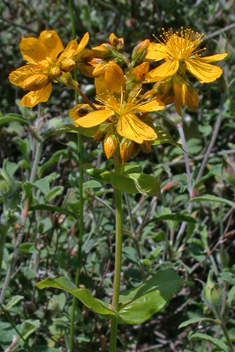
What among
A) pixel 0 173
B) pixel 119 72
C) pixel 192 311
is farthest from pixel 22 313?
pixel 119 72

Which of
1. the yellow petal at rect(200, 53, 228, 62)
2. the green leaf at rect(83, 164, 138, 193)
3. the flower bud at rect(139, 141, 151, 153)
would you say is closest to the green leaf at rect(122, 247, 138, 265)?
the green leaf at rect(83, 164, 138, 193)

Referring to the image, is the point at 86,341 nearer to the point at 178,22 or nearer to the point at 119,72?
the point at 119,72

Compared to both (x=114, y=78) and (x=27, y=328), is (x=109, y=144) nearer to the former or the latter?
(x=114, y=78)

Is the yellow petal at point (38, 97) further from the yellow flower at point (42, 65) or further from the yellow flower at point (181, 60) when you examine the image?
the yellow flower at point (181, 60)

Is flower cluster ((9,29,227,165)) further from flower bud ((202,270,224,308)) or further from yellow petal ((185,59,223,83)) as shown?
flower bud ((202,270,224,308))

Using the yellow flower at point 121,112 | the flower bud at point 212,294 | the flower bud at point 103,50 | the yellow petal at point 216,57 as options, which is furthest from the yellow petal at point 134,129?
the flower bud at point 212,294
